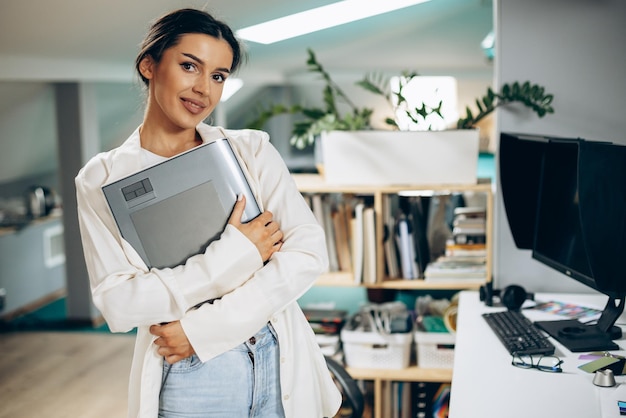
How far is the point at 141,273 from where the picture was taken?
4.82 ft

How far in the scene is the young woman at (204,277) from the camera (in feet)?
4.75

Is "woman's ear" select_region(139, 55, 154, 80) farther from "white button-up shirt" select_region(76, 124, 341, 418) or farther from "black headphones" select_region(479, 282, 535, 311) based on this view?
"black headphones" select_region(479, 282, 535, 311)

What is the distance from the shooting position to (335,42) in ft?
22.1

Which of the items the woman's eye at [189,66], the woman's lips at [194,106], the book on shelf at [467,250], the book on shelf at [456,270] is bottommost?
the book on shelf at [456,270]

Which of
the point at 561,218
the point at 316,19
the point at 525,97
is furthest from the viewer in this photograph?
the point at 316,19

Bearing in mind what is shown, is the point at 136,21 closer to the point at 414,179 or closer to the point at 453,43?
the point at 414,179

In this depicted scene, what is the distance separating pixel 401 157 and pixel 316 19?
2.67 meters

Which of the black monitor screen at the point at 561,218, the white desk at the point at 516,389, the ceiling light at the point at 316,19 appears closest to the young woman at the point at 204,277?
the white desk at the point at 516,389

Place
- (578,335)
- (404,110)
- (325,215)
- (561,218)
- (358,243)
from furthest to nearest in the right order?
(325,215) < (358,243) < (404,110) < (561,218) < (578,335)

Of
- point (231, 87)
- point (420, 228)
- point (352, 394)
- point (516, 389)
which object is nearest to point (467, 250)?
point (420, 228)

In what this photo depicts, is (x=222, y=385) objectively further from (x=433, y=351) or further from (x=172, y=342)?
(x=433, y=351)

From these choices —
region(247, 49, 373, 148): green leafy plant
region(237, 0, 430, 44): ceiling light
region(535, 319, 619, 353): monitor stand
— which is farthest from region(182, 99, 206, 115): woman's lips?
region(237, 0, 430, 44): ceiling light

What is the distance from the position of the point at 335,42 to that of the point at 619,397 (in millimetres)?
5567

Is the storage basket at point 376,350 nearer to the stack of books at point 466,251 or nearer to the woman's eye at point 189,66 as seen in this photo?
the stack of books at point 466,251
